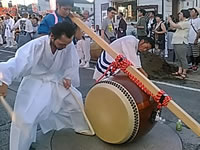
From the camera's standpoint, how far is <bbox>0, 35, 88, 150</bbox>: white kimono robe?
262 cm

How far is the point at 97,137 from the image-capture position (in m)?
3.18

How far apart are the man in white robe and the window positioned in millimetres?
14405

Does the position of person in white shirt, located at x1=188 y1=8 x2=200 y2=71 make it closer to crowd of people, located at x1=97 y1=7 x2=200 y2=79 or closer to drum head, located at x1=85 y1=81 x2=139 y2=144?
crowd of people, located at x1=97 y1=7 x2=200 y2=79

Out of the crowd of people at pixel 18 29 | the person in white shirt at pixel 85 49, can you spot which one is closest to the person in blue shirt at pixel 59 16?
the person in white shirt at pixel 85 49

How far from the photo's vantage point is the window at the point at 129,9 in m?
17.1

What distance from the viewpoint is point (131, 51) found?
143 inches

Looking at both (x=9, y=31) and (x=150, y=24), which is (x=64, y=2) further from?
(x=9, y=31)

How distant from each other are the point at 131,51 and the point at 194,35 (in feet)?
13.1

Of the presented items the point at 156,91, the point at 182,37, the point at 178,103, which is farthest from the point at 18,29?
the point at 156,91

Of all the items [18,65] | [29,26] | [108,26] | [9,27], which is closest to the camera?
[18,65]

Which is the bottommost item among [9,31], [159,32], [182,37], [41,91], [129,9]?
[41,91]

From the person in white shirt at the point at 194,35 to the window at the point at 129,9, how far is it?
10.0 meters

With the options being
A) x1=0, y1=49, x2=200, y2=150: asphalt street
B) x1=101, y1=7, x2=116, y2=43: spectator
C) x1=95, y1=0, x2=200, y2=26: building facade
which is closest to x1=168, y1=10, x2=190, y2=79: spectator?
x1=0, y1=49, x2=200, y2=150: asphalt street

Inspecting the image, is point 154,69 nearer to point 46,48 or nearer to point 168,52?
point 168,52
